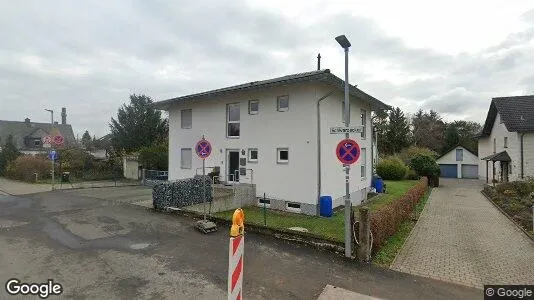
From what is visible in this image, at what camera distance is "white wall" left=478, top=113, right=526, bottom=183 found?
27344mm

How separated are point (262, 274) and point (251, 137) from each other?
9.88m

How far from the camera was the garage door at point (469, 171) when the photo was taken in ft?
155

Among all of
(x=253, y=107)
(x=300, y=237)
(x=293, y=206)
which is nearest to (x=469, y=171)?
(x=293, y=206)

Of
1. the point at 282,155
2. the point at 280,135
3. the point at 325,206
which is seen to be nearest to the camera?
the point at 325,206

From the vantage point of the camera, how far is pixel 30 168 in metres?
27.4

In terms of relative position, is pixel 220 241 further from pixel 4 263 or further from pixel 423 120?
pixel 423 120

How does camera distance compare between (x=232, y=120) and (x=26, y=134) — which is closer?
(x=232, y=120)

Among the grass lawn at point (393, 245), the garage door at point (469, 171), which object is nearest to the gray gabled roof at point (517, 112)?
the garage door at point (469, 171)

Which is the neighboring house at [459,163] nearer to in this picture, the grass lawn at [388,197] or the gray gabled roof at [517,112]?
the gray gabled roof at [517,112]

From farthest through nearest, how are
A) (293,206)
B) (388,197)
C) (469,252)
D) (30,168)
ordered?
(30,168) < (388,197) < (293,206) < (469,252)

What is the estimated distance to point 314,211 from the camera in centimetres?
1415

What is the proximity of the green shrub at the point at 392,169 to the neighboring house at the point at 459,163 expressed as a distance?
760 inches

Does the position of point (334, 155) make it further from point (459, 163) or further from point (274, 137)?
point (459, 163)

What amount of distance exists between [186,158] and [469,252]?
1488 centimetres
